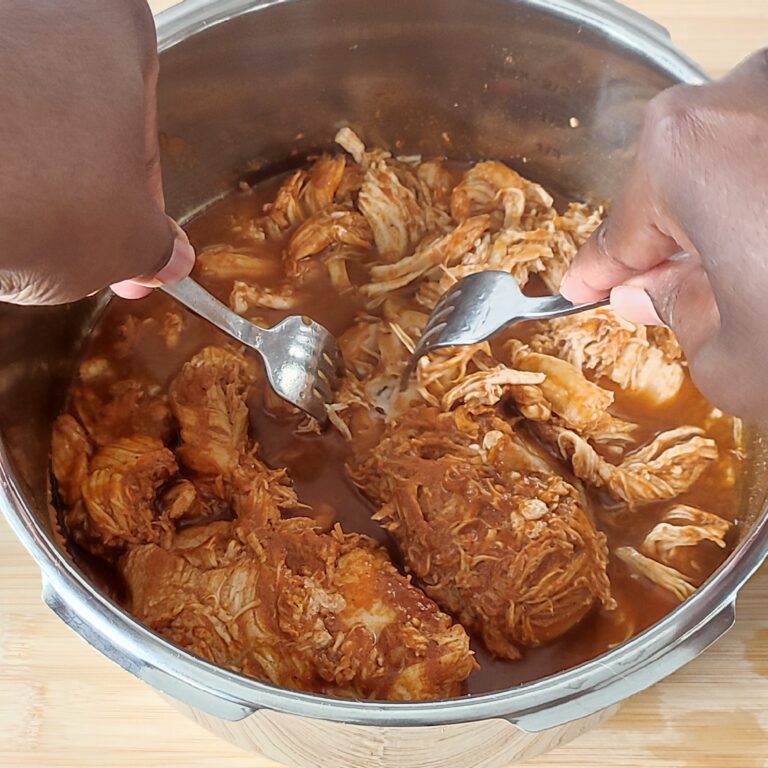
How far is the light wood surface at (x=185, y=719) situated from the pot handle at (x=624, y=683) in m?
0.41

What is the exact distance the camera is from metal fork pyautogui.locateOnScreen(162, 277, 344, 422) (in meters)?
1.60

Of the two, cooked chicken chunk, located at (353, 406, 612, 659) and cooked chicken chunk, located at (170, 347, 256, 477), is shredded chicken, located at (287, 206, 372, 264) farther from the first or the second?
cooked chicken chunk, located at (353, 406, 612, 659)

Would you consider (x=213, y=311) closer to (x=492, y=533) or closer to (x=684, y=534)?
(x=492, y=533)

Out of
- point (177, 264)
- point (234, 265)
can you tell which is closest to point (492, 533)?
point (177, 264)

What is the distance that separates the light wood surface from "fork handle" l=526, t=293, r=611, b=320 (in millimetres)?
553

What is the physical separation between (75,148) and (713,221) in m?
0.71

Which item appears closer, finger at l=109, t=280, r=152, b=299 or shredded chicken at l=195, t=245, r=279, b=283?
finger at l=109, t=280, r=152, b=299

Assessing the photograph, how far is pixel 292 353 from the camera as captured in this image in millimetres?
1632

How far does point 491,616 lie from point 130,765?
0.63 m

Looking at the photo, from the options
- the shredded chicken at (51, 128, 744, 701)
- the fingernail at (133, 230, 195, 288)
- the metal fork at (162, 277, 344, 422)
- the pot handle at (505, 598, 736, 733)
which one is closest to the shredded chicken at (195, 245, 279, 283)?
the shredded chicken at (51, 128, 744, 701)

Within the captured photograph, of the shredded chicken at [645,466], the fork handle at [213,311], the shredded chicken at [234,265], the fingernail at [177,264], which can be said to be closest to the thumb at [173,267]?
the fingernail at [177,264]

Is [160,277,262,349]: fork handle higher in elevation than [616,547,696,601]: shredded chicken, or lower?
higher

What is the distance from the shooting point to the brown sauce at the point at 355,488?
1425 millimetres

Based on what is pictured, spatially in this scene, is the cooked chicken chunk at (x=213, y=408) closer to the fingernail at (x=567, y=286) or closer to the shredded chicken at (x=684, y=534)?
the fingernail at (x=567, y=286)
